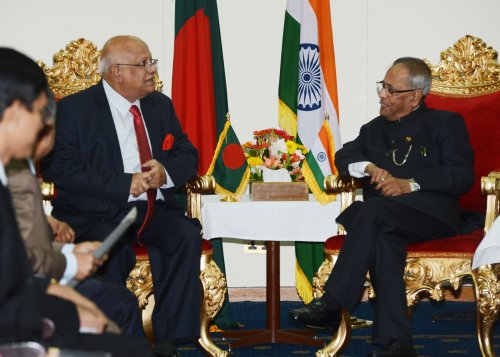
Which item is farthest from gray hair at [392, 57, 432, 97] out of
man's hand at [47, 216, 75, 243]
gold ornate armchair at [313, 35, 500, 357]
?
man's hand at [47, 216, 75, 243]

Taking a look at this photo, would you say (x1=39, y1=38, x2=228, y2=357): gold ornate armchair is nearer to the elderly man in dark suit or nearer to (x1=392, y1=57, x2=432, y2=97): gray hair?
(x1=392, y1=57, x2=432, y2=97): gray hair

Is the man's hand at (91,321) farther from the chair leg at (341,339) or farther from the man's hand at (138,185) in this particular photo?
the chair leg at (341,339)

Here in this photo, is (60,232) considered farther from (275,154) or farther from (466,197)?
(466,197)

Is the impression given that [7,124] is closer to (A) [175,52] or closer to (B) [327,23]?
(A) [175,52]

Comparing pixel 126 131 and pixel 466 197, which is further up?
pixel 126 131

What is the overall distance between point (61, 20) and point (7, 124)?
382 cm

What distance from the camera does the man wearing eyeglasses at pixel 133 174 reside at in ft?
13.5

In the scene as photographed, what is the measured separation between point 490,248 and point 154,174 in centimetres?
169

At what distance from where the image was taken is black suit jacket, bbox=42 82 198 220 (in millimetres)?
Result: 4230

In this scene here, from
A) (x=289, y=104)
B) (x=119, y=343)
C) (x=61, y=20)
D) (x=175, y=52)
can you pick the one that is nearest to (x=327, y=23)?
(x=289, y=104)

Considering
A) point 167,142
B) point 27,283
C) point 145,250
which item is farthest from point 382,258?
point 27,283

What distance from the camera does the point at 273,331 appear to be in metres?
4.76

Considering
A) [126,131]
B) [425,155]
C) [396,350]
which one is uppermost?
[126,131]

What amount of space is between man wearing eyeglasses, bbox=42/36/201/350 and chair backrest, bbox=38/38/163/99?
0.41 metres
